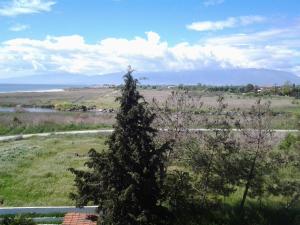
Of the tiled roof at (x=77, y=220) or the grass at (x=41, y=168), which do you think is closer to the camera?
the tiled roof at (x=77, y=220)

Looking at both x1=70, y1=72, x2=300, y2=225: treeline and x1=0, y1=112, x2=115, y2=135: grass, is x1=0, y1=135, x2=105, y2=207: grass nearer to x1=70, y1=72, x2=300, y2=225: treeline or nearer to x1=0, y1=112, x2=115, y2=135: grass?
x1=70, y1=72, x2=300, y2=225: treeline

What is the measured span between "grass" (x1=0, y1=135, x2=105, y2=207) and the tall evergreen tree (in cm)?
1095

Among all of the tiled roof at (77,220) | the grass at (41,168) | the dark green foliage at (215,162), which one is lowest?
the grass at (41,168)

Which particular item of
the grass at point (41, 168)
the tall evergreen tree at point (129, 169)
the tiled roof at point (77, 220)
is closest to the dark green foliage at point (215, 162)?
the tiled roof at point (77, 220)

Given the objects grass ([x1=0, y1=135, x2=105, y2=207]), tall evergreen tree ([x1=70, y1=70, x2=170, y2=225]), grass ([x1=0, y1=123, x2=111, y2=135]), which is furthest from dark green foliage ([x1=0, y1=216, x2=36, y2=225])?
grass ([x1=0, y1=123, x2=111, y2=135])

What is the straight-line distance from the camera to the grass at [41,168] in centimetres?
2864

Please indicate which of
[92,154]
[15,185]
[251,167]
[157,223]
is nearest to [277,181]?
[251,167]

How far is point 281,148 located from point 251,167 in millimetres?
2984

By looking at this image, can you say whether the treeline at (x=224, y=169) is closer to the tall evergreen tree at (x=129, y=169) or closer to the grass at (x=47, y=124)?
the tall evergreen tree at (x=129, y=169)

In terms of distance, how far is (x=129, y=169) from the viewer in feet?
55.6

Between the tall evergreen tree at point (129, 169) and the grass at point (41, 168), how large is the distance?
35.9 ft

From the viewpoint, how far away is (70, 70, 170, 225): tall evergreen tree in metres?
16.8

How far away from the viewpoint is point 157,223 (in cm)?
1736

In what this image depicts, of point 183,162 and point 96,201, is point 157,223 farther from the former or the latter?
point 183,162
